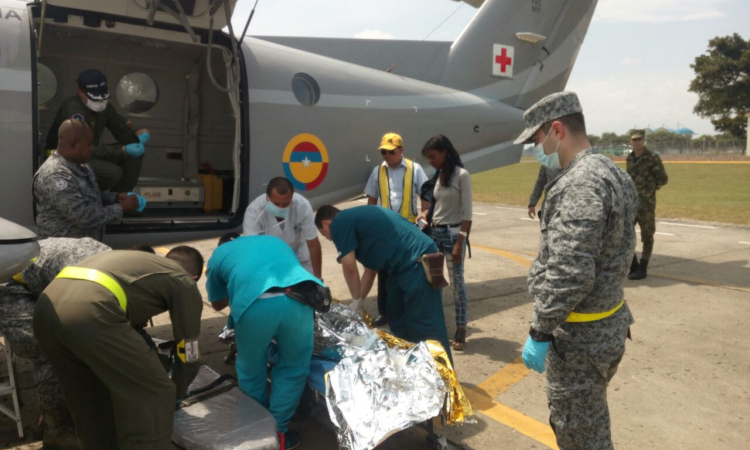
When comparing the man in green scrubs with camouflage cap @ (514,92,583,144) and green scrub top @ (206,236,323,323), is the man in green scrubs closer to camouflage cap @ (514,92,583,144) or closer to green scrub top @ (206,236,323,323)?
green scrub top @ (206,236,323,323)

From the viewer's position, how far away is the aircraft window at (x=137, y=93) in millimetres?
6195

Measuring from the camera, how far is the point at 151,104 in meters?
6.40

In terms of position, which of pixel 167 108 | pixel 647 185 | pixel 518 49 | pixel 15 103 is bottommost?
pixel 647 185

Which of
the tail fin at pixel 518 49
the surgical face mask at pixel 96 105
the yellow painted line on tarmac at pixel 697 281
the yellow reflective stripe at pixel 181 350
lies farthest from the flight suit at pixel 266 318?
the yellow painted line on tarmac at pixel 697 281

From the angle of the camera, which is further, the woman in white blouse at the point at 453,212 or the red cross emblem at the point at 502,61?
the red cross emblem at the point at 502,61

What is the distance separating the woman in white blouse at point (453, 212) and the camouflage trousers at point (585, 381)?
8.45 feet

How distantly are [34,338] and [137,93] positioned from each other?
352 centimetres

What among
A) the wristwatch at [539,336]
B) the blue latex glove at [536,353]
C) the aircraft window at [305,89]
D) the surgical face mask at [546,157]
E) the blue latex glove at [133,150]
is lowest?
the blue latex glove at [536,353]

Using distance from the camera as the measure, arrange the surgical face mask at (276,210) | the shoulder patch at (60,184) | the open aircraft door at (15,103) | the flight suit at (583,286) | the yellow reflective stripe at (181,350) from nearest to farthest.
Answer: the flight suit at (583,286), the yellow reflective stripe at (181,350), the shoulder patch at (60,184), the open aircraft door at (15,103), the surgical face mask at (276,210)

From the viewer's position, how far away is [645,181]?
25.4ft

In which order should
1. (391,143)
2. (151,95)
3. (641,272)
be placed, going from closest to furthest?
(391,143), (151,95), (641,272)

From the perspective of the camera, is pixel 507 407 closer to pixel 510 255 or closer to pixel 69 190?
pixel 69 190

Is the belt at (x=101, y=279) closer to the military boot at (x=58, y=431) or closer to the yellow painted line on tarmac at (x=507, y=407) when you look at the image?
the military boot at (x=58, y=431)

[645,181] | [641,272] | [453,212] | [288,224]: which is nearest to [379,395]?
[288,224]
